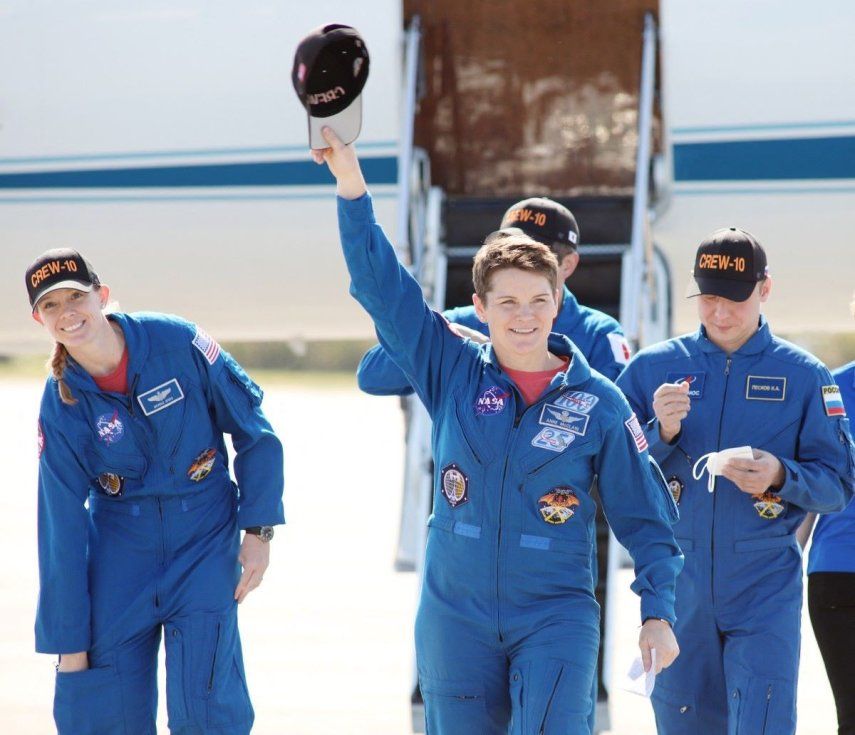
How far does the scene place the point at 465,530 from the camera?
2885 millimetres

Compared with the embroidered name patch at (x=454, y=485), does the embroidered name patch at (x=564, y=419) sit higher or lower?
higher

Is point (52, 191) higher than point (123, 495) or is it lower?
higher

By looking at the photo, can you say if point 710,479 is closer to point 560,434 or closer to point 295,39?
point 560,434

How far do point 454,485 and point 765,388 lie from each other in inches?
41.6

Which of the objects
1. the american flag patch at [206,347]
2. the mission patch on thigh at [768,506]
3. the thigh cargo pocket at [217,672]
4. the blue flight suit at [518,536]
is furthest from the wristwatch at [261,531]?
the mission patch on thigh at [768,506]

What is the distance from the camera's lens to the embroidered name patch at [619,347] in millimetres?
3914

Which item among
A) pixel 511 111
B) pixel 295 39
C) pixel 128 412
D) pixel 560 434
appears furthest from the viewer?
pixel 295 39

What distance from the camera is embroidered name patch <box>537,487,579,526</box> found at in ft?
9.40

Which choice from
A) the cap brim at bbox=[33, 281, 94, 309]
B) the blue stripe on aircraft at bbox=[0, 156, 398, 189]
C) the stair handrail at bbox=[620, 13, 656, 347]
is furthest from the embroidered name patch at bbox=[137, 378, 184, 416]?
the blue stripe on aircraft at bbox=[0, 156, 398, 189]

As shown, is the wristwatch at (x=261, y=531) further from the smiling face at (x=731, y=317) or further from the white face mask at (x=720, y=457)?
the smiling face at (x=731, y=317)

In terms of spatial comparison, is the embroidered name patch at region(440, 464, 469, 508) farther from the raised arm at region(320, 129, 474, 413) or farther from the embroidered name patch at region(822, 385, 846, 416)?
the embroidered name patch at region(822, 385, 846, 416)

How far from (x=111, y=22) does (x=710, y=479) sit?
4973 millimetres

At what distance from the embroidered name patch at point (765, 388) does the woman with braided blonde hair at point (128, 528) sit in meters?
1.33

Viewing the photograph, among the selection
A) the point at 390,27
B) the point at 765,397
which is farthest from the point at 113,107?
the point at 765,397
